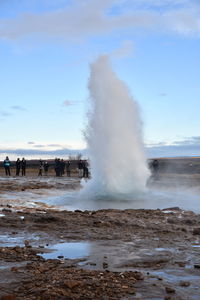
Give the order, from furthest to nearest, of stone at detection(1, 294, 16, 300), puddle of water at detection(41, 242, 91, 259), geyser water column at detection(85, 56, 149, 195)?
1. geyser water column at detection(85, 56, 149, 195)
2. puddle of water at detection(41, 242, 91, 259)
3. stone at detection(1, 294, 16, 300)

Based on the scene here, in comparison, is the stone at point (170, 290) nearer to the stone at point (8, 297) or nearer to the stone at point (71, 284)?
the stone at point (71, 284)

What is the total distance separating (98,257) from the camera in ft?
20.8

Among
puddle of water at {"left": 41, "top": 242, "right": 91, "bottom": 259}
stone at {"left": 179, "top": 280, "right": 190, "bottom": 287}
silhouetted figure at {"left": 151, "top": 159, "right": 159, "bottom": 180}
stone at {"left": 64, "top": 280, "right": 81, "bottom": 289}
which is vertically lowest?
stone at {"left": 179, "top": 280, "right": 190, "bottom": 287}

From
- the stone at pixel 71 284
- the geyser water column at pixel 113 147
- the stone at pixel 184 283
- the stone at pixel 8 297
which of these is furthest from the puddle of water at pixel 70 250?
the geyser water column at pixel 113 147

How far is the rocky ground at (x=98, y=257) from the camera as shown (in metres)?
4.60

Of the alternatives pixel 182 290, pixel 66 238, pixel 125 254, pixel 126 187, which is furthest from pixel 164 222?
pixel 126 187

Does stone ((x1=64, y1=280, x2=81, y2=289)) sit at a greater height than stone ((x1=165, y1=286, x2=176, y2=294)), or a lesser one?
greater

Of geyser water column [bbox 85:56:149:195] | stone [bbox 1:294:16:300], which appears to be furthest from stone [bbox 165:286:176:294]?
geyser water column [bbox 85:56:149:195]

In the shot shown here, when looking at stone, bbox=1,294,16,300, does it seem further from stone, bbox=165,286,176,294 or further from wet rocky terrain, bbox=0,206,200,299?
stone, bbox=165,286,176,294

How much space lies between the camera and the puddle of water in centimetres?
639

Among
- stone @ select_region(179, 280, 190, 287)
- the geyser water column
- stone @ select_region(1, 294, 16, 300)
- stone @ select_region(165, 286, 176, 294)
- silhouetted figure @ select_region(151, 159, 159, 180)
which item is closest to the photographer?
stone @ select_region(1, 294, 16, 300)

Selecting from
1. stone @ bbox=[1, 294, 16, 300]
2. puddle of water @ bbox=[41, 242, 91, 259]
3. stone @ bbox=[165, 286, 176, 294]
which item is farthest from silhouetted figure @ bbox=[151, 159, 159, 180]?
stone @ bbox=[1, 294, 16, 300]

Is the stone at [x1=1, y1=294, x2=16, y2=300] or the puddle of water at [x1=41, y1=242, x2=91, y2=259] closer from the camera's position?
the stone at [x1=1, y1=294, x2=16, y2=300]

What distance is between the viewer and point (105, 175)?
1925 cm
